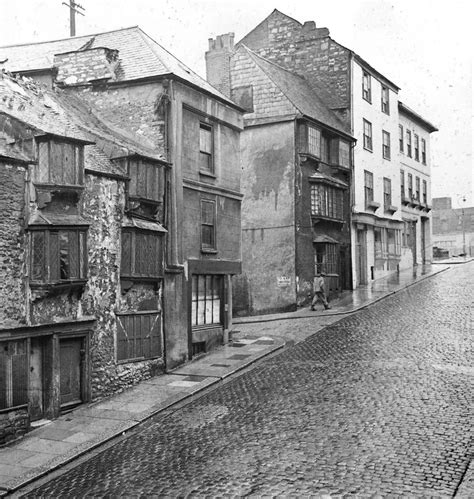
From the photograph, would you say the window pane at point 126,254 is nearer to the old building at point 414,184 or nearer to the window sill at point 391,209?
the window sill at point 391,209

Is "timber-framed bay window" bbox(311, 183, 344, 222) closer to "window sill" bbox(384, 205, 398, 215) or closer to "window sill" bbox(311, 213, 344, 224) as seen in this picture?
"window sill" bbox(311, 213, 344, 224)

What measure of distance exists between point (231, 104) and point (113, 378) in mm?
9879

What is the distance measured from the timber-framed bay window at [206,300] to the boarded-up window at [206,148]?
3432 mm

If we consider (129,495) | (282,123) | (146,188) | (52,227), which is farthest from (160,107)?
(129,495)

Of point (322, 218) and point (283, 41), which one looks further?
point (283, 41)

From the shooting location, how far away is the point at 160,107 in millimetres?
18016

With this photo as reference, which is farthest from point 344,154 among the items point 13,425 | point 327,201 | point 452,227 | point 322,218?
point 452,227

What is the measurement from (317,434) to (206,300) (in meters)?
9.23

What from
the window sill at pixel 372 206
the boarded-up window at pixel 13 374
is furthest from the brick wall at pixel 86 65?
the window sill at pixel 372 206

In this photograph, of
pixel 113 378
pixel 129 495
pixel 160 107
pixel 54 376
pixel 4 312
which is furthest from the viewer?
pixel 160 107

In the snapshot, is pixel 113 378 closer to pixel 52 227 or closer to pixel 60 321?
pixel 60 321

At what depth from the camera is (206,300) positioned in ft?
65.2

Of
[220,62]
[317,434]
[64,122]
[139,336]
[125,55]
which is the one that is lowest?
[317,434]

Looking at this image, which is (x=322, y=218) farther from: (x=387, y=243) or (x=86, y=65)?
(x=86, y=65)
